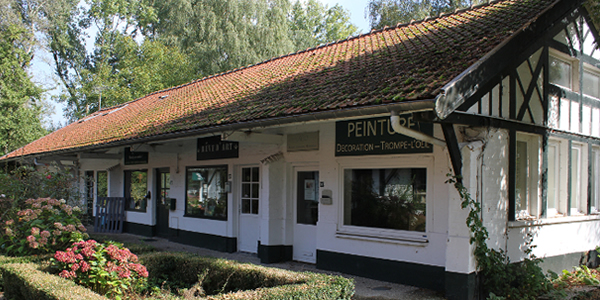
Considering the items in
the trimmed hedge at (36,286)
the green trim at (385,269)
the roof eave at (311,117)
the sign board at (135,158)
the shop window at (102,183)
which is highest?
the roof eave at (311,117)

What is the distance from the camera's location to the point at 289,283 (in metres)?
5.36

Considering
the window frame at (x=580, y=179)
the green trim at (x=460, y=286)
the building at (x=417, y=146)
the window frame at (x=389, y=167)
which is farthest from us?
the window frame at (x=580, y=179)

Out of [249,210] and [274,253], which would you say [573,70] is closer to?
[274,253]

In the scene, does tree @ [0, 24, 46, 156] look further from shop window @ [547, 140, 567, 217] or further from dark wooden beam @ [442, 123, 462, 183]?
shop window @ [547, 140, 567, 217]

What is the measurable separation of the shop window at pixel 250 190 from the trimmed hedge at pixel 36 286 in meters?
5.02

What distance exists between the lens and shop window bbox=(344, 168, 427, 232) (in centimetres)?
747

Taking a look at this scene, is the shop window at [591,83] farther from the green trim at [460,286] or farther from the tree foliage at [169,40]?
the tree foliage at [169,40]

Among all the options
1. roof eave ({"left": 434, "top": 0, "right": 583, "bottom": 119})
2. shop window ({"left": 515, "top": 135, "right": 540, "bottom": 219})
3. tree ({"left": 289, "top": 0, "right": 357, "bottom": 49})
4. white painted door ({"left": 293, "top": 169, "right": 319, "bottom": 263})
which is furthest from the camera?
tree ({"left": 289, "top": 0, "right": 357, "bottom": 49})

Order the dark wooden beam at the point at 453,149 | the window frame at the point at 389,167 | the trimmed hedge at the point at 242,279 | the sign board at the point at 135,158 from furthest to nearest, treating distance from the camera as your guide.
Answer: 1. the sign board at the point at 135,158
2. the window frame at the point at 389,167
3. the dark wooden beam at the point at 453,149
4. the trimmed hedge at the point at 242,279

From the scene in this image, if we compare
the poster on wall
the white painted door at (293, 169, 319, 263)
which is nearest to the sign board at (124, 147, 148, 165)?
the white painted door at (293, 169, 319, 263)

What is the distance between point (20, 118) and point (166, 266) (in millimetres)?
24677

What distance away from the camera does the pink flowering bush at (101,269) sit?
17.9 feet

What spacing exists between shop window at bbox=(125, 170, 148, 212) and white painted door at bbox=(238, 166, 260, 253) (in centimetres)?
496

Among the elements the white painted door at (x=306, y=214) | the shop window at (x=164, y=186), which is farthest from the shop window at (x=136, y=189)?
the white painted door at (x=306, y=214)
